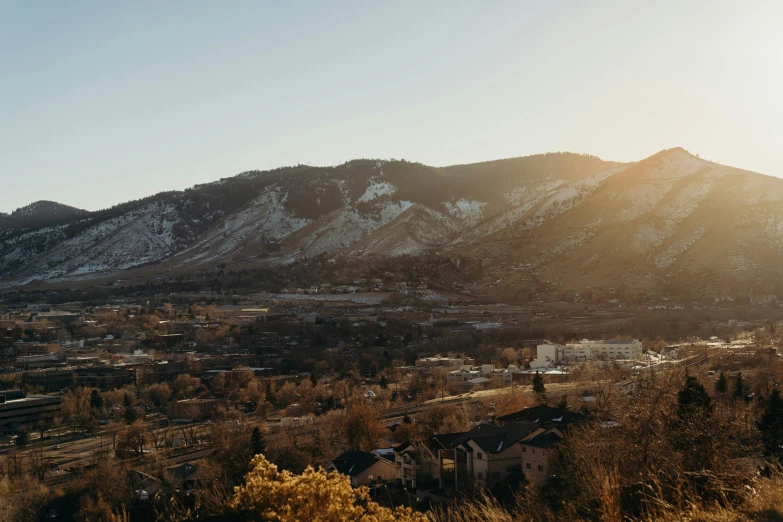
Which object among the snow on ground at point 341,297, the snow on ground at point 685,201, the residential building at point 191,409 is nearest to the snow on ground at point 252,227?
the snow on ground at point 341,297

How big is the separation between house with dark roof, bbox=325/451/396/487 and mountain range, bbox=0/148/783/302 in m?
66.4

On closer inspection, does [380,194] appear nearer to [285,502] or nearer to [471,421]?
[471,421]

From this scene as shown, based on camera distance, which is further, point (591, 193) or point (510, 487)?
point (591, 193)

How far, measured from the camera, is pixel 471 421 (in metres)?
33.2

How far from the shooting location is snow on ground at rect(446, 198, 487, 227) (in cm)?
15150

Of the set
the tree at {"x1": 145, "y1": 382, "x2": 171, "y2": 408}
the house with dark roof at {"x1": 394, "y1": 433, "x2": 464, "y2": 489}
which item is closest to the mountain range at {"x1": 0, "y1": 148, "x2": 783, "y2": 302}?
the tree at {"x1": 145, "y1": 382, "x2": 171, "y2": 408}

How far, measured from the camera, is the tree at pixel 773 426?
18906mm

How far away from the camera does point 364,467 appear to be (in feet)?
81.9

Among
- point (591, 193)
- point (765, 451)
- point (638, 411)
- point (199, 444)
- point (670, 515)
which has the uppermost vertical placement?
point (591, 193)

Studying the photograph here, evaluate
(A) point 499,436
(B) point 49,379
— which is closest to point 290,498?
(A) point 499,436

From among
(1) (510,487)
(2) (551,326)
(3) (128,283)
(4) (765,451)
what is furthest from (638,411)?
Answer: (3) (128,283)

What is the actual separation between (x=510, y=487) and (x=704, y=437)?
750cm

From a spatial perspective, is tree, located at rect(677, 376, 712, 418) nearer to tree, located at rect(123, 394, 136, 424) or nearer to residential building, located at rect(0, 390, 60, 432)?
tree, located at rect(123, 394, 136, 424)

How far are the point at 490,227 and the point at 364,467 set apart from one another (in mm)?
108866
